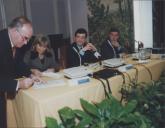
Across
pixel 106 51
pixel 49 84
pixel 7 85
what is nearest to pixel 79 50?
pixel 106 51

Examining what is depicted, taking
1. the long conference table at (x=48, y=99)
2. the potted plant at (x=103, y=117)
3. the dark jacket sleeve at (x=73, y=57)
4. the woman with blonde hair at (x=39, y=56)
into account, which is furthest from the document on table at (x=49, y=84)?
the dark jacket sleeve at (x=73, y=57)

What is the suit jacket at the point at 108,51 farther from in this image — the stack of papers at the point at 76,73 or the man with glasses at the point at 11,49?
the man with glasses at the point at 11,49

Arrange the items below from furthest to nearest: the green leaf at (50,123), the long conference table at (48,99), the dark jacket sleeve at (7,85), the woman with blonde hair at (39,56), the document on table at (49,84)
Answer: the woman with blonde hair at (39,56) → the document on table at (49,84) → the dark jacket sleeve at (7,85) → the long conference table at (48,99) → the green leaf at (50,123)

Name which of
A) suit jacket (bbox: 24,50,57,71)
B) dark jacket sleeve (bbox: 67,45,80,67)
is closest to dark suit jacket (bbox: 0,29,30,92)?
suit jacket (bbox: 24,50,57,71)

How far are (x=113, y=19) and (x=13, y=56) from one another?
3731mm

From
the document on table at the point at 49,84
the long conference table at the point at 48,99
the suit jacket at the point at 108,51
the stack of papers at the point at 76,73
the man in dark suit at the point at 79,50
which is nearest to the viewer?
the long conference table at the point at 48,99

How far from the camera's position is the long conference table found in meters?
1.70

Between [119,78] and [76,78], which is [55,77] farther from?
[119,78]

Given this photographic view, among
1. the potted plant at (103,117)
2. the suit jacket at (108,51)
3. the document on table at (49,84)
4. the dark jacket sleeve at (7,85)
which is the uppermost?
the suit jacket at (108,51)

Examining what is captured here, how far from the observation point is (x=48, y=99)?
1.69m

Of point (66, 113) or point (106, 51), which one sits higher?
point (106, 51)

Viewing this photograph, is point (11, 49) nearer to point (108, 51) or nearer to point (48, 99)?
point (48, 99)

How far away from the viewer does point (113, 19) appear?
541cm

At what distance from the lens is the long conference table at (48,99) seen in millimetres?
1702
